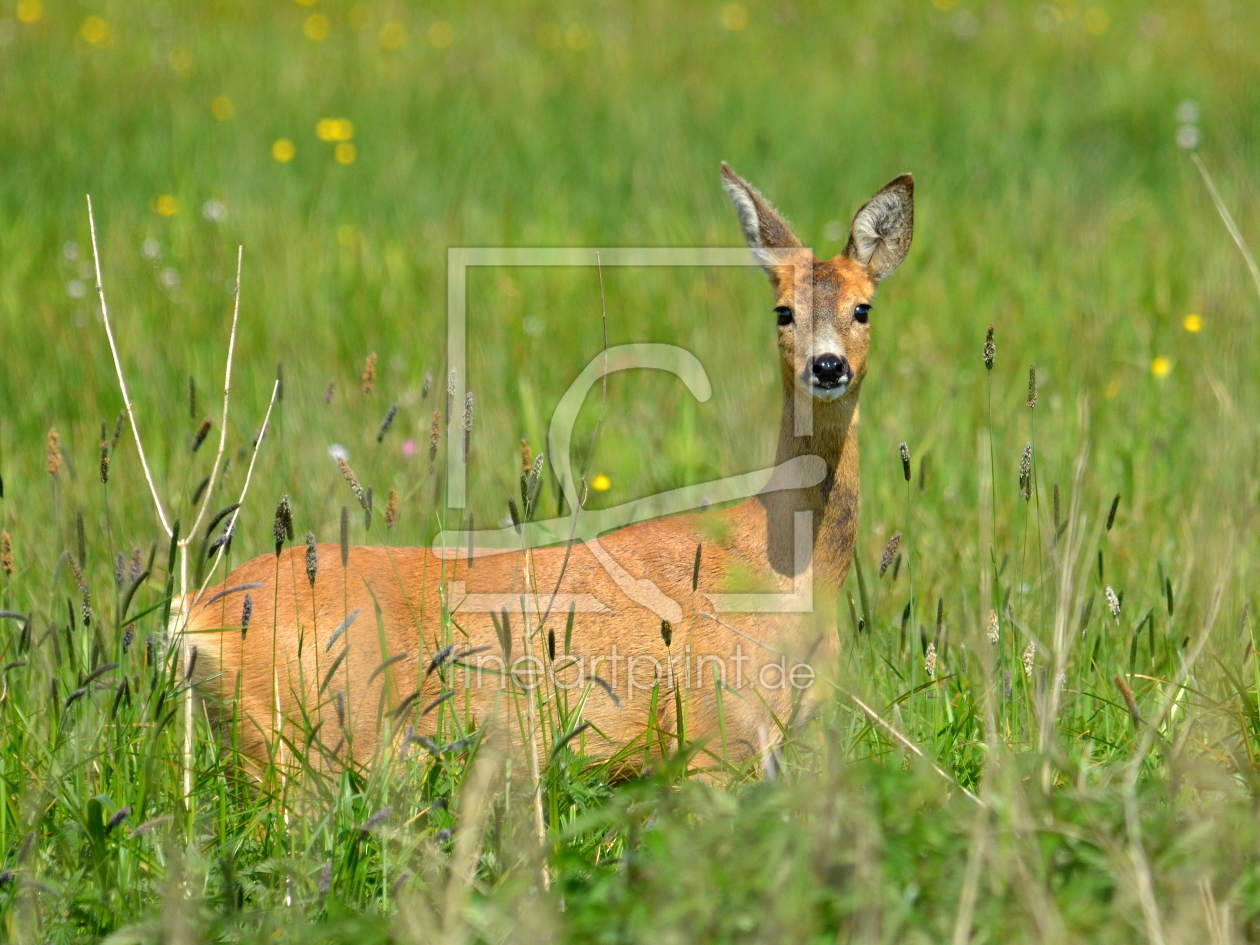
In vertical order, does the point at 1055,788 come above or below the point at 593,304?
below

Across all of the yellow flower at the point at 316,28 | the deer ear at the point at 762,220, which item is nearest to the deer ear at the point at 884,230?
the deer ear at the point at 762,220

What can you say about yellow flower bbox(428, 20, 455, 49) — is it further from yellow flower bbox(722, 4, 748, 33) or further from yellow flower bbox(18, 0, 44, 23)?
yellow flower bbox(18, 0, 44, 23)

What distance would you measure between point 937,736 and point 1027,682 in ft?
0.87

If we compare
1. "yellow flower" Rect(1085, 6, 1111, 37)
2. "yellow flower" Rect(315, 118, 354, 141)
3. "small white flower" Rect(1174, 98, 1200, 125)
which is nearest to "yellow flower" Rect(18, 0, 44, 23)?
"yellow flower" Rect(315, 118, 354, 141)

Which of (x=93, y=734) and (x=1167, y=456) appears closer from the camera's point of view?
(x=93, y=734)

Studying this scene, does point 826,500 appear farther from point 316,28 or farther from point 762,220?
point 316,28

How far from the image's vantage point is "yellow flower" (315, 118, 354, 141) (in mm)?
9023

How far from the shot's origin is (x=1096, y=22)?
1205cm

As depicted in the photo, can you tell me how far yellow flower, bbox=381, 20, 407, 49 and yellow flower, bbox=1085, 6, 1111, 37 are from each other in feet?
17.3

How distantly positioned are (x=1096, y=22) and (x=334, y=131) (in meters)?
6.43

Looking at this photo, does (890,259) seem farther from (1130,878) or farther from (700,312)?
(1130,878)

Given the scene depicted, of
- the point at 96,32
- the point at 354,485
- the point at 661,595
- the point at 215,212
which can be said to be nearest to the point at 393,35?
the point at 96,32

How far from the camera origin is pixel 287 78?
33.0 feet

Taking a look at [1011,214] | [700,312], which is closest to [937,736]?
[700,312]
